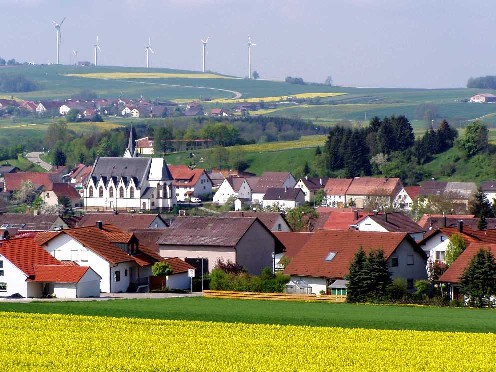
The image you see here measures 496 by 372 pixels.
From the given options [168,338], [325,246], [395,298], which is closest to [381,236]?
[325,246]

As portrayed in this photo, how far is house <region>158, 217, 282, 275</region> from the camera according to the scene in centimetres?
5475

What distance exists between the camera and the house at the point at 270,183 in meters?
128

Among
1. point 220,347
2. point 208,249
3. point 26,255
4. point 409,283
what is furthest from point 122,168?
point 220,347

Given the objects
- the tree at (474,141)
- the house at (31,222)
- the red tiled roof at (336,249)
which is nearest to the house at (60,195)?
the tree at (474,141)

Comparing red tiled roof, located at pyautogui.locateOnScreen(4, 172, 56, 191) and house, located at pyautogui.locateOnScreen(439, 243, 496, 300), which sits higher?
red tiled roof, located at pyautogui.locateOnScreen(4, 172, 56, 191)

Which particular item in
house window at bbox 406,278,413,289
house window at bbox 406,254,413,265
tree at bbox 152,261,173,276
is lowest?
house window at bbox 406,278,413,289

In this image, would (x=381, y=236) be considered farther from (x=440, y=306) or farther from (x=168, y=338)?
(x=168, y=338)

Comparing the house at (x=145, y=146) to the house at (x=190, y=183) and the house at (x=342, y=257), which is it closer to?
the house at (x=190, y=183)

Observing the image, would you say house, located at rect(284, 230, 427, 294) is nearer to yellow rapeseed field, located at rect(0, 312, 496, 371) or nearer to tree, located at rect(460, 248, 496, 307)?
tree, located at rect(460, 248, 496, 307)

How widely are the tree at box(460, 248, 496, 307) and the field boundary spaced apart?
4.22m

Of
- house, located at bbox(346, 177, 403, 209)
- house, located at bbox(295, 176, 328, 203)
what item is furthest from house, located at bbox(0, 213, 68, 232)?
house, located at bbox(295, 176, 328, 203)

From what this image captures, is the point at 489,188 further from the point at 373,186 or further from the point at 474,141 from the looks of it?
the point at 474,141

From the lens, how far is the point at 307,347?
25953 millimetres

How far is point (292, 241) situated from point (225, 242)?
4885mm
